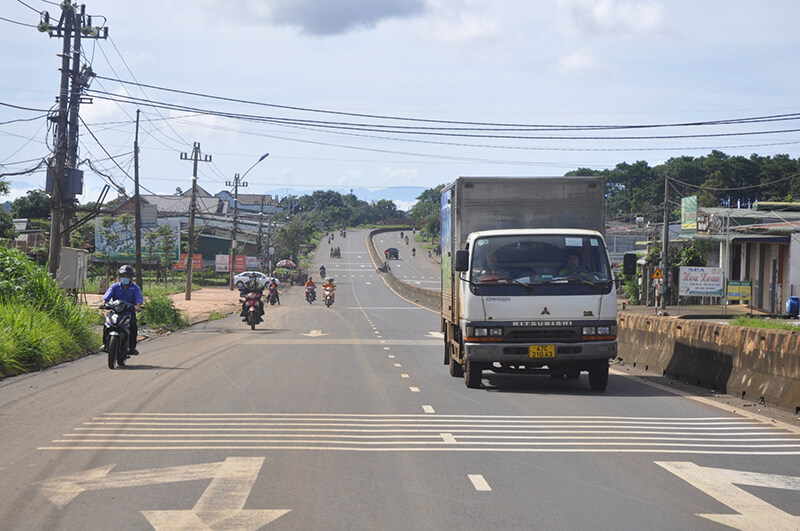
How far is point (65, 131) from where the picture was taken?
81.1 ft

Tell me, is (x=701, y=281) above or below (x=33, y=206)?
below

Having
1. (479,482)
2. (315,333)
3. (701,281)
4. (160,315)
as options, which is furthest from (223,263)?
(479,482)

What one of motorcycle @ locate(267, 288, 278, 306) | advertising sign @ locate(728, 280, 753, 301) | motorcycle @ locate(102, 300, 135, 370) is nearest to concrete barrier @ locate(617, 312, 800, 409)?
motorcycle @ locate(102, 300, 135, 370)

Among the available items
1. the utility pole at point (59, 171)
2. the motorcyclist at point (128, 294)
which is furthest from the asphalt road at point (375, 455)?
the utility pole at point (59, 171)

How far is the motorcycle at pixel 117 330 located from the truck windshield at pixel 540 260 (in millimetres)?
6597

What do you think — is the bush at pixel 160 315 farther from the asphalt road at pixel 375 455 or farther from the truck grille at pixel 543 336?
the truck grille at pixel 543 336

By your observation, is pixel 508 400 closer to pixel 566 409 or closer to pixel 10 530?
pixel 566 409

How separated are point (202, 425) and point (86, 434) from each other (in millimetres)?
1245

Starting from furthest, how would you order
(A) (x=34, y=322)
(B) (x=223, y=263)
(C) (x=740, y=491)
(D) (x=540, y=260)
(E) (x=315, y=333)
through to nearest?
(B) (x=223, y=263), (E) (x=315, y=333), (A) (x=34, y=322), (D) (x=540, y=260), (C) (x=740, y=491)

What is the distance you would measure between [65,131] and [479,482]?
827 inches

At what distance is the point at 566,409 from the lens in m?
11.3

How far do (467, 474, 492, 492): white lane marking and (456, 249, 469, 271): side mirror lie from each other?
5.94 metres

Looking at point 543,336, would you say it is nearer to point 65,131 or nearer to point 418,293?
point 65,131

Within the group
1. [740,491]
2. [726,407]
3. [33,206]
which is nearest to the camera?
[740,491]
